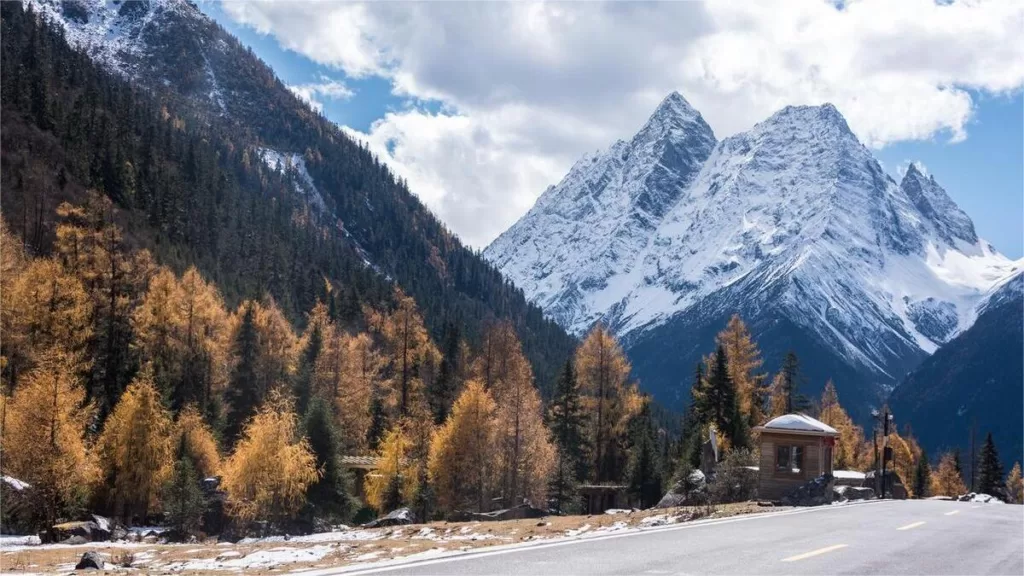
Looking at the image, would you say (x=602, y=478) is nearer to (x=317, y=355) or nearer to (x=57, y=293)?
(x=317, y=355)

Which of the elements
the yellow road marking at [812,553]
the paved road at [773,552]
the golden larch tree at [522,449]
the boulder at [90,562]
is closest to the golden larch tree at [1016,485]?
the golden larch tree at [522,449]

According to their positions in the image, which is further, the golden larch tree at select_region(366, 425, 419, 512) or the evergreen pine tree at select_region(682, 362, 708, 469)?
the evergreen pine tree at select_region(682, 362, 708, 469)

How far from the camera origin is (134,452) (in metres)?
45.2

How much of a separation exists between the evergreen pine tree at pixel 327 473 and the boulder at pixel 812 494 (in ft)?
85.9

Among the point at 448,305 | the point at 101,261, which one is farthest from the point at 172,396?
the point at 448,305

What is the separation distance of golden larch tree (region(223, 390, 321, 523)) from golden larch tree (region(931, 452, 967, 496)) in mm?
76690

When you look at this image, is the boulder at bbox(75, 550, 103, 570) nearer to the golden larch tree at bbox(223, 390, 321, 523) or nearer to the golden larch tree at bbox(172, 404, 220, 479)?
the golden larch tree at bbox(223, 390, 321, 523)

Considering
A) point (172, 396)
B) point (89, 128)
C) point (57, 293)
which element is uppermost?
point (89, 128)

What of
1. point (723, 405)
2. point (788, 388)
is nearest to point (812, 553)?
point (723, 405)

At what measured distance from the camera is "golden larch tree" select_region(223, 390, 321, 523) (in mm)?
45344

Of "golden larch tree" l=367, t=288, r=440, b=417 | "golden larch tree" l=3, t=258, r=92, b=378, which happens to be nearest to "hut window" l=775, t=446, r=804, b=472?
"golden larch tree" l=367, t=288, r=440, b=417

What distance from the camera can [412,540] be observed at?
23.3 metres

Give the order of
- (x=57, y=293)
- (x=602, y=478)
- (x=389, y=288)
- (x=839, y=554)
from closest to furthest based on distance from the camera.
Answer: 1. (x=839, y=554)
2. (x=57, y=293)
3. (x=602, y=478)
4. (x=389, y=288)

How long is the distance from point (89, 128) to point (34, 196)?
38.7 meters
